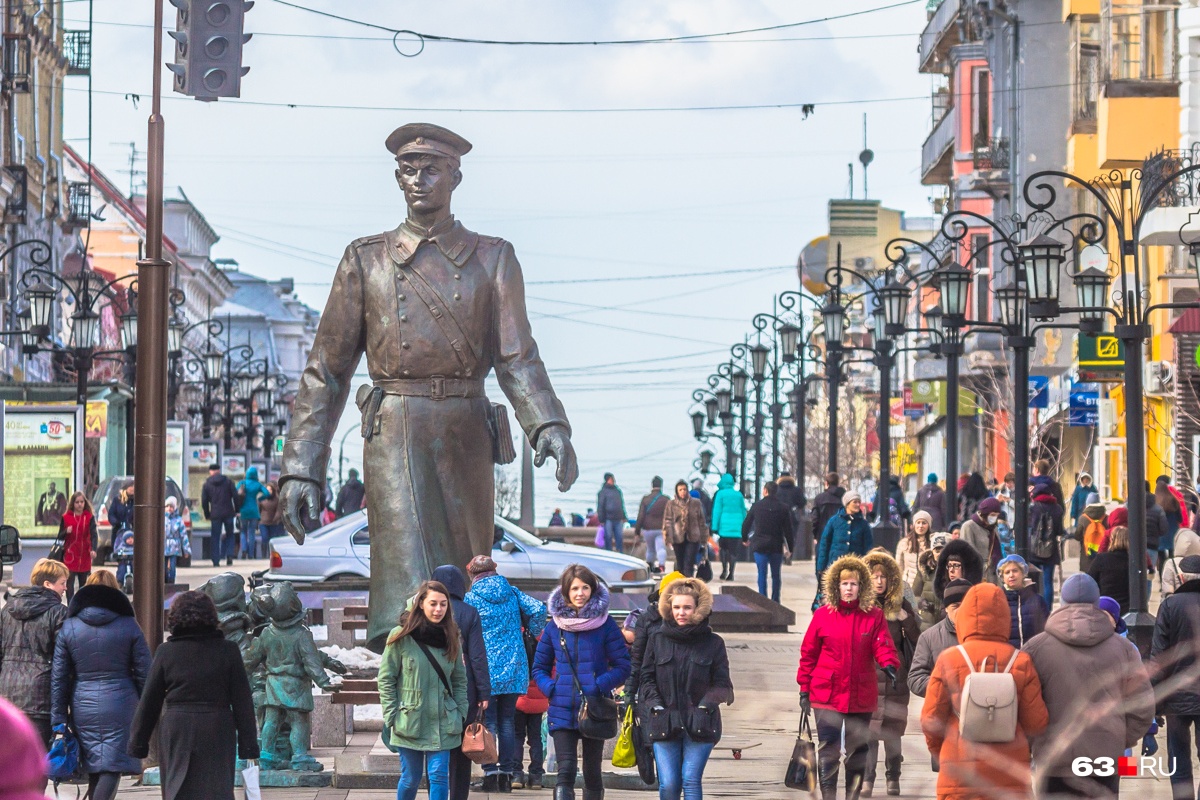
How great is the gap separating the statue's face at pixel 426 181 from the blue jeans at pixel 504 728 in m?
2.57

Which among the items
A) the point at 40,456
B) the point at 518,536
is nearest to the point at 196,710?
the point at 518,536

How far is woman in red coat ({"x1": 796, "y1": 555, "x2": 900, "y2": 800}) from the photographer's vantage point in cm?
1009

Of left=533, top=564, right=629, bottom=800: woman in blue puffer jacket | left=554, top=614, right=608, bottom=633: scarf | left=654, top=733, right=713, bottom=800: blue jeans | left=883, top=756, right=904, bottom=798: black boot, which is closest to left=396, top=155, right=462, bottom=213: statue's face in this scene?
left=533, top=564, right=629, bottom=800: woman in blue puffer jacket

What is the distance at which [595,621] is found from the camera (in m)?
10.1

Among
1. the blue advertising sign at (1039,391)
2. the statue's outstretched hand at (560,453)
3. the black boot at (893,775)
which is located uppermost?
the blue advertising sign at (1039,391)

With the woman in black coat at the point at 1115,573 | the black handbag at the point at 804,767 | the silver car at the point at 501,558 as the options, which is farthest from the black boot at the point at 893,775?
the silver car at the point at 501,558

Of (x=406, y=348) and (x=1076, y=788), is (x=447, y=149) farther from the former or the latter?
(x=1076, y=788)

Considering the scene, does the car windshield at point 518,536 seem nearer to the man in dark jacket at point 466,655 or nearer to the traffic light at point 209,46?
the traffic light at point 209,46

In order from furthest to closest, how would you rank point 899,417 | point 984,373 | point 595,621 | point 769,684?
point 899,417 < point 984,373 < point 769,684 < point 595,621

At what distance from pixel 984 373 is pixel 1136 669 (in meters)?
40.4

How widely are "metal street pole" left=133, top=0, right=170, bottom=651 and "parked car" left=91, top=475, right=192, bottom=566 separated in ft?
68.3

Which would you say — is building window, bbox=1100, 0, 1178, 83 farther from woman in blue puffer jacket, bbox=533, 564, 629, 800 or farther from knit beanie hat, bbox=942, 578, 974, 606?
woman in blue puffer jacket, bbox=533, 564, 629, 800

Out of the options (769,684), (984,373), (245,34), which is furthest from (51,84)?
(245,34)

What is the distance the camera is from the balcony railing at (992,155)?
157 feet
